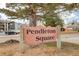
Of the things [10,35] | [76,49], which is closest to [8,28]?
[10,35]

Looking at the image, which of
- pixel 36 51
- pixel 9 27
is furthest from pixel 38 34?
pixel 9 27

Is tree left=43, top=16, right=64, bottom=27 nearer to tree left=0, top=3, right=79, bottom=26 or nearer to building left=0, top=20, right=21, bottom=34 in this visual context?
tree left=0, top=3, right=79, bottom=26

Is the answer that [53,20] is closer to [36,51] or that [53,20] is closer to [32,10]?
[32,10]

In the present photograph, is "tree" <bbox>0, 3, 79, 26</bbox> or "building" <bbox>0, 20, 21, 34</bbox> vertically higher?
"tree" <bbox>0, 3, 79, 26</bbox>

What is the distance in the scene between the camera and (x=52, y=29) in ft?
8.01

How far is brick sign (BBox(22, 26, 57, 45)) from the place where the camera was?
8.02ft

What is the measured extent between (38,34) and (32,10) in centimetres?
22

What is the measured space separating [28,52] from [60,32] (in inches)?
12.9

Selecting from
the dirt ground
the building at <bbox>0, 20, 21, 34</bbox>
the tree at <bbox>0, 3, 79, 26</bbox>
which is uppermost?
the tree at <bbox>0, 3, 79, 26</bbox>

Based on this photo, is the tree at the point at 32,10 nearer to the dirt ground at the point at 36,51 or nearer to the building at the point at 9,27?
the building at the point at 9,27

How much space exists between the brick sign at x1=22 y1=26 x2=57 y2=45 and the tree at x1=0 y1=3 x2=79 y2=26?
62 mm

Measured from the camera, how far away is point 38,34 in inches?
96.5

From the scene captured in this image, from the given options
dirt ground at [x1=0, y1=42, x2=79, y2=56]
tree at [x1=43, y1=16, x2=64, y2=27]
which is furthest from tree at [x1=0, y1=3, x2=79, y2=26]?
dirt ground at [x1=0, y1=42, x2=79, y2=56]

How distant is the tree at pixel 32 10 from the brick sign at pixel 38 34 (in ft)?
0.20
